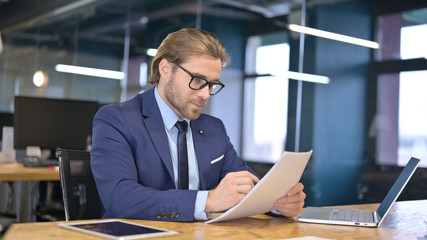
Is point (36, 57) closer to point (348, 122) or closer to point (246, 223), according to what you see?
point (348, 122)

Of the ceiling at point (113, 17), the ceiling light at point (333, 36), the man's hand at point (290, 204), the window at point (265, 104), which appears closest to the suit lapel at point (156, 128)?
the man's hand at point (290, 204)

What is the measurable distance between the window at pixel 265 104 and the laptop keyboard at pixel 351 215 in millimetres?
3381

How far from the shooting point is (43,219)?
3.67 metres

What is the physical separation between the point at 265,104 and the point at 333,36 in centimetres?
103

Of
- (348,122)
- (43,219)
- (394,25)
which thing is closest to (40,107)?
(43,219)

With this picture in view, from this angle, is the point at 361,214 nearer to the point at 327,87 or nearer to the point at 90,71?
the point at 327,87

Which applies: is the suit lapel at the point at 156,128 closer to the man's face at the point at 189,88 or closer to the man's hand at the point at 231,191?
the man's face at the point at 189,88

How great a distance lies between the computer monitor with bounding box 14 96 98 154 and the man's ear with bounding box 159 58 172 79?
90.2 inches

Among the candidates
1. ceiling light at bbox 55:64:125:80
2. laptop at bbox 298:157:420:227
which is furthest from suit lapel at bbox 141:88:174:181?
ceiling light at bbox 55:64:125:80

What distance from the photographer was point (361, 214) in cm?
196

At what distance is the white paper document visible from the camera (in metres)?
1.55

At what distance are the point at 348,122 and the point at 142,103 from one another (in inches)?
127

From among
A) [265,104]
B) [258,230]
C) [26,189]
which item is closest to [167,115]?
[258,230]

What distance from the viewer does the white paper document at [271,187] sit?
5.08ft
